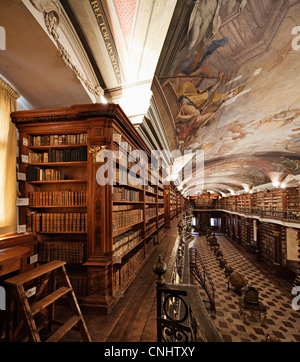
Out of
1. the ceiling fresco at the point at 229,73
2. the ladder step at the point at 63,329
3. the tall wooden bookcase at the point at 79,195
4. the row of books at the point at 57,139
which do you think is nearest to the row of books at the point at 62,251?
the tall wooden bookcase at the point at 79,195

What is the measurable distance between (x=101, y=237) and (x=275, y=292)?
11199 mm

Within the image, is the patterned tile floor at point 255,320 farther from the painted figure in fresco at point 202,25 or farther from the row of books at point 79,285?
the painted figure in fresco at point 202,25

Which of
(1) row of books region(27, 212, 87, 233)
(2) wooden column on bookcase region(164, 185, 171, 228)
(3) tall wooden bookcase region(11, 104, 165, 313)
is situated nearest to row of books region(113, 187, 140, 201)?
(3) tall wooden bookcase region(11, 104, 165, 313)

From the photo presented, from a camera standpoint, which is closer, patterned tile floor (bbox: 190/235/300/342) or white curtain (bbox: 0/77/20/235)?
white curtain (bbox: 0/77/20/235)

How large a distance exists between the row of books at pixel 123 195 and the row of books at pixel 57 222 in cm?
58

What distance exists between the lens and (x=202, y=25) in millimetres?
2617

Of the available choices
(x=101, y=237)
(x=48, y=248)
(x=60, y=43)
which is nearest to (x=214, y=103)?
(x=60, y=43)

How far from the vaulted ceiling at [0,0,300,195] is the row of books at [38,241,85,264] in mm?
2341

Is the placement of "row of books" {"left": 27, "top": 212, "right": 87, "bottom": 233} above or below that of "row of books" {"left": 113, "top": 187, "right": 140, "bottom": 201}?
below

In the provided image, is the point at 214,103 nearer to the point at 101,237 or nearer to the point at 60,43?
the point at 60,43

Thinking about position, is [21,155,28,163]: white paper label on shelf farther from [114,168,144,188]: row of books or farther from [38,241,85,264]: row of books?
[114,168,144,188]: row of books

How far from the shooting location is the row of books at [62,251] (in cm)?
265

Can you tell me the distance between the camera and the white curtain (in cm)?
248

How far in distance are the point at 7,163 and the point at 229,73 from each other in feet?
15.6
